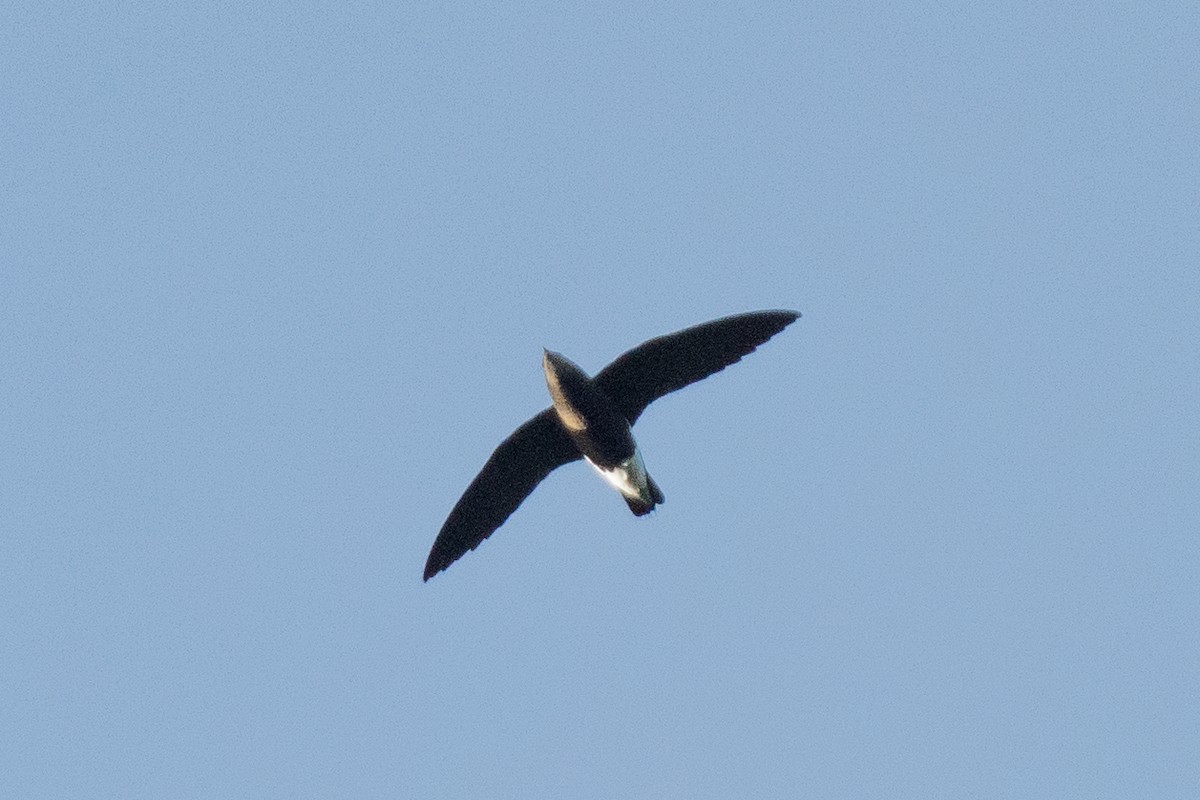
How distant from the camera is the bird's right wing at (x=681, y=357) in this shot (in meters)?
19.9

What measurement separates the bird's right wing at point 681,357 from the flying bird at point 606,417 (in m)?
0.01

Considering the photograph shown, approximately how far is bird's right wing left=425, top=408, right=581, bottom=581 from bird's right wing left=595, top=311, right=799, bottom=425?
2.79 feet

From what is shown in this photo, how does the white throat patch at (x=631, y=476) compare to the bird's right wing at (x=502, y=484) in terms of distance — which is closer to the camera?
the white throat patch at (x=631, y=476)

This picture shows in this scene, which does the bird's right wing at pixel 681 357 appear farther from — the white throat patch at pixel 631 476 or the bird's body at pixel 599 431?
the white throat patch at pixel 631 476

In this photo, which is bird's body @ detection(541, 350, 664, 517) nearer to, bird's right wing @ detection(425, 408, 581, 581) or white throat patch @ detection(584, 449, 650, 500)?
white throat patch @ detection(584, 449, 650, 500)

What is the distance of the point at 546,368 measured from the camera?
62.9 ft

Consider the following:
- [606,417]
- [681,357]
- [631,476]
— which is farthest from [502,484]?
[681,357]

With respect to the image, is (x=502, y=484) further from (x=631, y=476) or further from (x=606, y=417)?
(x=606, y=417)

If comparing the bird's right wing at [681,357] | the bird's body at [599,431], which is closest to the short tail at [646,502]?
the bird's body at [599,431]

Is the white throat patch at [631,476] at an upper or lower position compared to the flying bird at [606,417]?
lower

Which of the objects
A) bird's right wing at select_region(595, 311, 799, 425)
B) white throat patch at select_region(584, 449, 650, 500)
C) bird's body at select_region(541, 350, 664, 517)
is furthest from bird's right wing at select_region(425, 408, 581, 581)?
bird's right wing at select_region(595, 311, 799, 425)

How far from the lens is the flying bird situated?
768 inches

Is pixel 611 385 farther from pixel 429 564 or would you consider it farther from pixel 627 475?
pixel 429 564

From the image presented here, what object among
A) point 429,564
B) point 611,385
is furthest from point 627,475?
point 429,564
